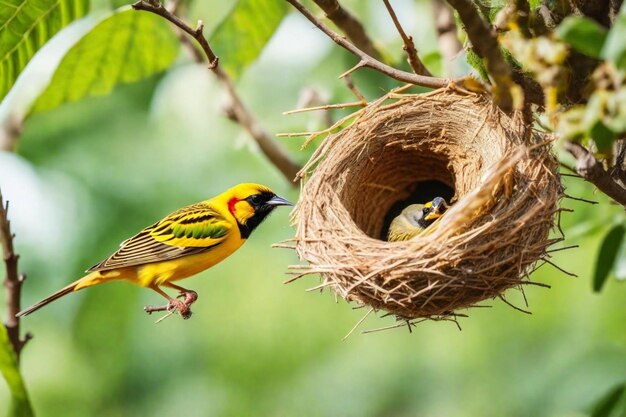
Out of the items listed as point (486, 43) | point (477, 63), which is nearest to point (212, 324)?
point (477, 63)

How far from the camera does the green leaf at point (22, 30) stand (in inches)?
129

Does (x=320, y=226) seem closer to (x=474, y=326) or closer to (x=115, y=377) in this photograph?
(x=474, y=326)

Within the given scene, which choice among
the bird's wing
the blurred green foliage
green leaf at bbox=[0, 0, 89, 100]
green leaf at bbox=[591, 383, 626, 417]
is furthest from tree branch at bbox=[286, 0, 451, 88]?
the blurred green foliage

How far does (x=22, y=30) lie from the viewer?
10.9ft

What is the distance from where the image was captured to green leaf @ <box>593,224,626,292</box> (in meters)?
3.65

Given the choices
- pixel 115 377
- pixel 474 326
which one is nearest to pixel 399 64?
pixel 474 326

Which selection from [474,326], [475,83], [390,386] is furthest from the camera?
[390,386]

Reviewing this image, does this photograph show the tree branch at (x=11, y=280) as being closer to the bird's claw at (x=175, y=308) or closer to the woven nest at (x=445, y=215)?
the bird's claw at (x=175, y=308)

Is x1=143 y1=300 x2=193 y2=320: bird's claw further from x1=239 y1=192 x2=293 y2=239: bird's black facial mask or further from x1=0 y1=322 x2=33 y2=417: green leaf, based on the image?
x1=239 y1=192 x2=293 y2=239: bird's black facial mask

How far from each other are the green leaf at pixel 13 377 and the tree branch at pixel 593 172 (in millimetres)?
1865

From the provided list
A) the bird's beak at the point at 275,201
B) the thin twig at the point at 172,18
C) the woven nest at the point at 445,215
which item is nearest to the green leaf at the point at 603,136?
the woven nest at the point at 445,215

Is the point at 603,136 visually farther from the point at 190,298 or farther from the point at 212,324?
the point at 212,324

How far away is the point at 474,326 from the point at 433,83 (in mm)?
6991

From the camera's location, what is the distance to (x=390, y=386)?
10469 mm
